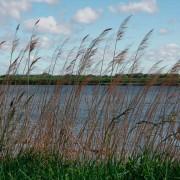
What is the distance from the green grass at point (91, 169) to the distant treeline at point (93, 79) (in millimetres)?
1037

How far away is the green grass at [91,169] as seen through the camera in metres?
5.21

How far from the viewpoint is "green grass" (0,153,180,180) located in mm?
5207

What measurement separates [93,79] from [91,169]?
152 cm

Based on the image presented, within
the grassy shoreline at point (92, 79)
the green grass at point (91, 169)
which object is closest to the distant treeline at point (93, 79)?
the grassy shoreline at point (92, 79)

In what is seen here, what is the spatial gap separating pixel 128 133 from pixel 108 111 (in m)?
0.41

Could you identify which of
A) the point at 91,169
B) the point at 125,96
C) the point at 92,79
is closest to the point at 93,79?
the point at 92,79

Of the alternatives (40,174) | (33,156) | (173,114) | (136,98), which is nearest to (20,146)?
(33,156)

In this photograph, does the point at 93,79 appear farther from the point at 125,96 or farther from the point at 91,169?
the point at 91,169

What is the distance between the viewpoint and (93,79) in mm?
6531

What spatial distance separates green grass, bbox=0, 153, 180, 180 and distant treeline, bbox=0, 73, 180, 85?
3.40 ft

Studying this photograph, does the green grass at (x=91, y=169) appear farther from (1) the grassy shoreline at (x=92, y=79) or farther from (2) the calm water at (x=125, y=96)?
(1) the grassy shoreline at (x=92, y=79)

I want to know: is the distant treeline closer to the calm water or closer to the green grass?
the calm water

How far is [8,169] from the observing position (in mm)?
5824

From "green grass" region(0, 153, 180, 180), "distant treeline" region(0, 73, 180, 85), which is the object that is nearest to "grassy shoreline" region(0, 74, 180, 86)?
"distant treeline" region(0, 73, 180, 85)
